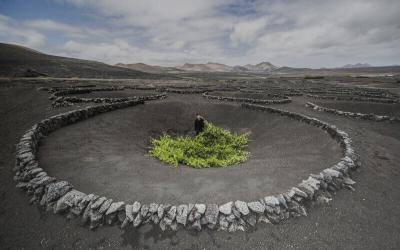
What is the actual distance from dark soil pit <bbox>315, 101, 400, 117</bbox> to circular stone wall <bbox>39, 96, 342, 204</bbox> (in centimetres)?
1211

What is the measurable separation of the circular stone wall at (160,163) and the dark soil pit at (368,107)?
12107 millimetres

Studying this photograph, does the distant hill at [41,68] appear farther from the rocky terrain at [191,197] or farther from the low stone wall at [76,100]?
the rocky terrain at [191,197]

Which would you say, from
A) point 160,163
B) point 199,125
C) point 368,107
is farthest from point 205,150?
point 368,107

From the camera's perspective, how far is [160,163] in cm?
1194

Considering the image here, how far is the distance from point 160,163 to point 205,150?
4370 mm

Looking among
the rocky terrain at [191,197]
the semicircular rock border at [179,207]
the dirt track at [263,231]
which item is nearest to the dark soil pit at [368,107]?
the rocky terrain at [191,197]

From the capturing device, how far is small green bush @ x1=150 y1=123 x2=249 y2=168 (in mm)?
13049

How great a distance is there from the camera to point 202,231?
6.51 meters

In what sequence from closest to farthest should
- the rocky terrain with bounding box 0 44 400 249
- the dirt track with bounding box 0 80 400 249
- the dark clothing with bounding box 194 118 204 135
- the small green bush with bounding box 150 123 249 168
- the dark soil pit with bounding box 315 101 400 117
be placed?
the dirt track with bounding box 0 80 400 249
the rocky terrain with bounding box 0 44 400 249
the small green bush with bounding box 150 123 249 168
the dark clothing with bounding box 194 118 204 135
the dark soil pit with bounding box 315 101 400 117

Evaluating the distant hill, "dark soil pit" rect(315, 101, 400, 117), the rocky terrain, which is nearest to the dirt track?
the rocky terrain

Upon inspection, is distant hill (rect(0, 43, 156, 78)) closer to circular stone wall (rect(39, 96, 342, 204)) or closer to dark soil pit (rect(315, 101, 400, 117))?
circular stone wall (rect(39, 96, 342, 204))

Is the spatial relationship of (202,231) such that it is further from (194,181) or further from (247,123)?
(247,123)

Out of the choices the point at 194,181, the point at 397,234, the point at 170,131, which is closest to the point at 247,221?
the point at 194,181

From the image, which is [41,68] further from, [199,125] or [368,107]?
[368,107]
